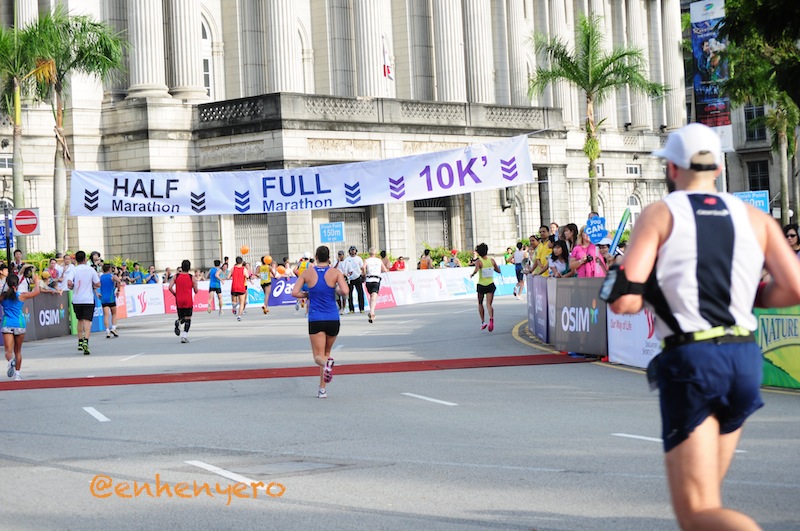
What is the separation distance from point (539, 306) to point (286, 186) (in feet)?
24.4

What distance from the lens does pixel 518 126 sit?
2202 inches

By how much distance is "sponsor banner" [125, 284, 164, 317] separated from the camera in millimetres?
42344

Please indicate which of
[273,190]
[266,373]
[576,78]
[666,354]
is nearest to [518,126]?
[576,78]

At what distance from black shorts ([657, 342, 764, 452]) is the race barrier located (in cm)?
1072

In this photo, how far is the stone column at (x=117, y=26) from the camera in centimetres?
4938

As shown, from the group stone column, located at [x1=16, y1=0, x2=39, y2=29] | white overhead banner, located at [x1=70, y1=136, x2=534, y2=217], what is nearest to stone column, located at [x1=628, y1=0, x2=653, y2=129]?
stone column, located at [x1=16, y1=0, x2=39, y2=29]

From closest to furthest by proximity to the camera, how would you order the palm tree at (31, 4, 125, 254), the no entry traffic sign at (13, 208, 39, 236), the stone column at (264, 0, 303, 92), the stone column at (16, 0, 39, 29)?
the no entry traffic sign at (13, 208, 39, 236), the palm tree at (31, 4, 125, 254), the stone column at (16, 0, 39, 29), the stone column at (264, 0, 303, 92)

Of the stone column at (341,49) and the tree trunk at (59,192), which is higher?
the stone column at (341,49)

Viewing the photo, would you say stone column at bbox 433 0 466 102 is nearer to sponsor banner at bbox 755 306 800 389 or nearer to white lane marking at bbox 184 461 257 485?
sponsor banner at bbox 755 306 800 389

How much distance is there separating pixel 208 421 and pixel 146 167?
111ft

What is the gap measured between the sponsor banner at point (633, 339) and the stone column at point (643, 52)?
57.5 metres

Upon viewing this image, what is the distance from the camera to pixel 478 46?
201 ft

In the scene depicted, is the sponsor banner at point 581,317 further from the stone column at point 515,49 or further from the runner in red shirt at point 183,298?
the stone column at point 515,49

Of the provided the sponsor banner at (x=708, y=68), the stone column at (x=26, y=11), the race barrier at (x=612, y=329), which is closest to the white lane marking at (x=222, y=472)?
the race barrier at (x=612, y=329)
